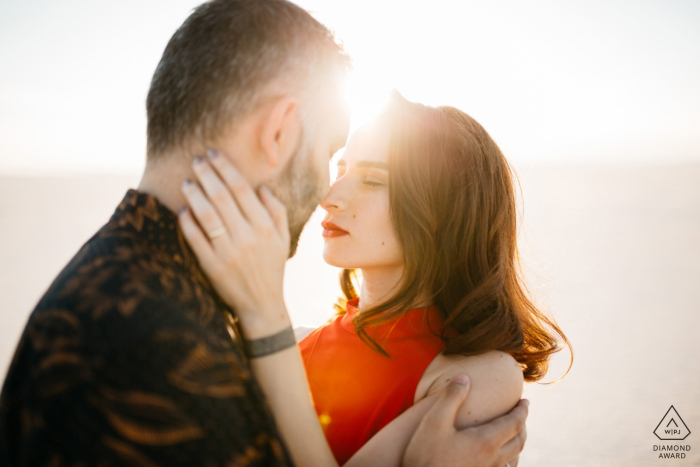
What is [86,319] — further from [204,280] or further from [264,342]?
[264,342]

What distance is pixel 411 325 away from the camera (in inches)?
90.5

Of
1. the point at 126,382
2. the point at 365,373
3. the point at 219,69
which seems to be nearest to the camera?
the point at 126,382

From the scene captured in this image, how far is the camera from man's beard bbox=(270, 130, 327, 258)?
1434 mm

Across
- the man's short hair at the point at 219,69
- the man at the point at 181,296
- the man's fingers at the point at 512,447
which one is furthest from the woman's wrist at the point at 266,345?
the man's fingers at the point at 512,447

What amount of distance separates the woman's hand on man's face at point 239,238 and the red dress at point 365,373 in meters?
0.83

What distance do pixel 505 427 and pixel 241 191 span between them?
1.41 metres

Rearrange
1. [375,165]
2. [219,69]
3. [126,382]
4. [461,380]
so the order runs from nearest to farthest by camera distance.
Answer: [126,382] → [219,69] → [461,380] → [375,165]

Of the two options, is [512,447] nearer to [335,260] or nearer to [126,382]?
[335,260]

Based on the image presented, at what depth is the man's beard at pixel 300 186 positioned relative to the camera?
4.70 feet

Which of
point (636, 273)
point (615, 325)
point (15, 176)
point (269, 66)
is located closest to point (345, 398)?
point (269, 66)

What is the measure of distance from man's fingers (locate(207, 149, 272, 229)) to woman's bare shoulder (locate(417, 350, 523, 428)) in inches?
42.5

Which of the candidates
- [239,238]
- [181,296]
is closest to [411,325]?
[239,238]

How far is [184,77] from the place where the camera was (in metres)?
1.32

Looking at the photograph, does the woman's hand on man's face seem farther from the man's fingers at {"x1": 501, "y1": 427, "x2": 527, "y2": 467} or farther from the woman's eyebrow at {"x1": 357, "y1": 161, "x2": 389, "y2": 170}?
the man's fingers at {"x1": 501, "y1": 427, "x2": 527, "y2": 467}
